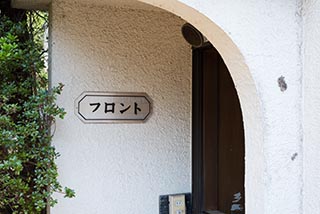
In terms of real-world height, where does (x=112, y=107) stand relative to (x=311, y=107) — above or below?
above

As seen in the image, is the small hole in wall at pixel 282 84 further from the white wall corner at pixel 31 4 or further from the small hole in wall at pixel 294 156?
the white wall corner at pixel 31 4

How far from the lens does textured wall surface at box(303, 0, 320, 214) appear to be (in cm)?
250

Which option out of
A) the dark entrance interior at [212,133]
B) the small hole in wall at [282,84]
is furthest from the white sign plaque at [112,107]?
the small hole in wall at [282,84]

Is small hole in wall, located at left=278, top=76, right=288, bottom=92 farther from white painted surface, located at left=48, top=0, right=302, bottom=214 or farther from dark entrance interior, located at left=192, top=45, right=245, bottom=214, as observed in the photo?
white painted surface, located at left=48, top=0, right=302, bottom=214

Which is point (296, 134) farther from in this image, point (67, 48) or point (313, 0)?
point (67, 48)

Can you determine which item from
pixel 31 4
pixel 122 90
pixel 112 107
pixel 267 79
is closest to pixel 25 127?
pixel 112 107

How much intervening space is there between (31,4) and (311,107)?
3.38 metres

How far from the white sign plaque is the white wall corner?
1.14 m

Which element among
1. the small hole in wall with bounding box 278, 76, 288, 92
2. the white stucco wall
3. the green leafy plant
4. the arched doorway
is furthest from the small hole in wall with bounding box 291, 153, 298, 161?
the green leafy plant

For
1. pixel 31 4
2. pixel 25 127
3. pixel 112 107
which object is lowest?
pixel 25 127

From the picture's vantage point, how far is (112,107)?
14.3ft

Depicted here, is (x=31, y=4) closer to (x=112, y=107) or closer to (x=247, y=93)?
(x=112, y=107)

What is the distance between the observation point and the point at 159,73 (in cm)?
457

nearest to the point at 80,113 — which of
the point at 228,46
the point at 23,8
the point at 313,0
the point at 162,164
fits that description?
the point at 162,164
